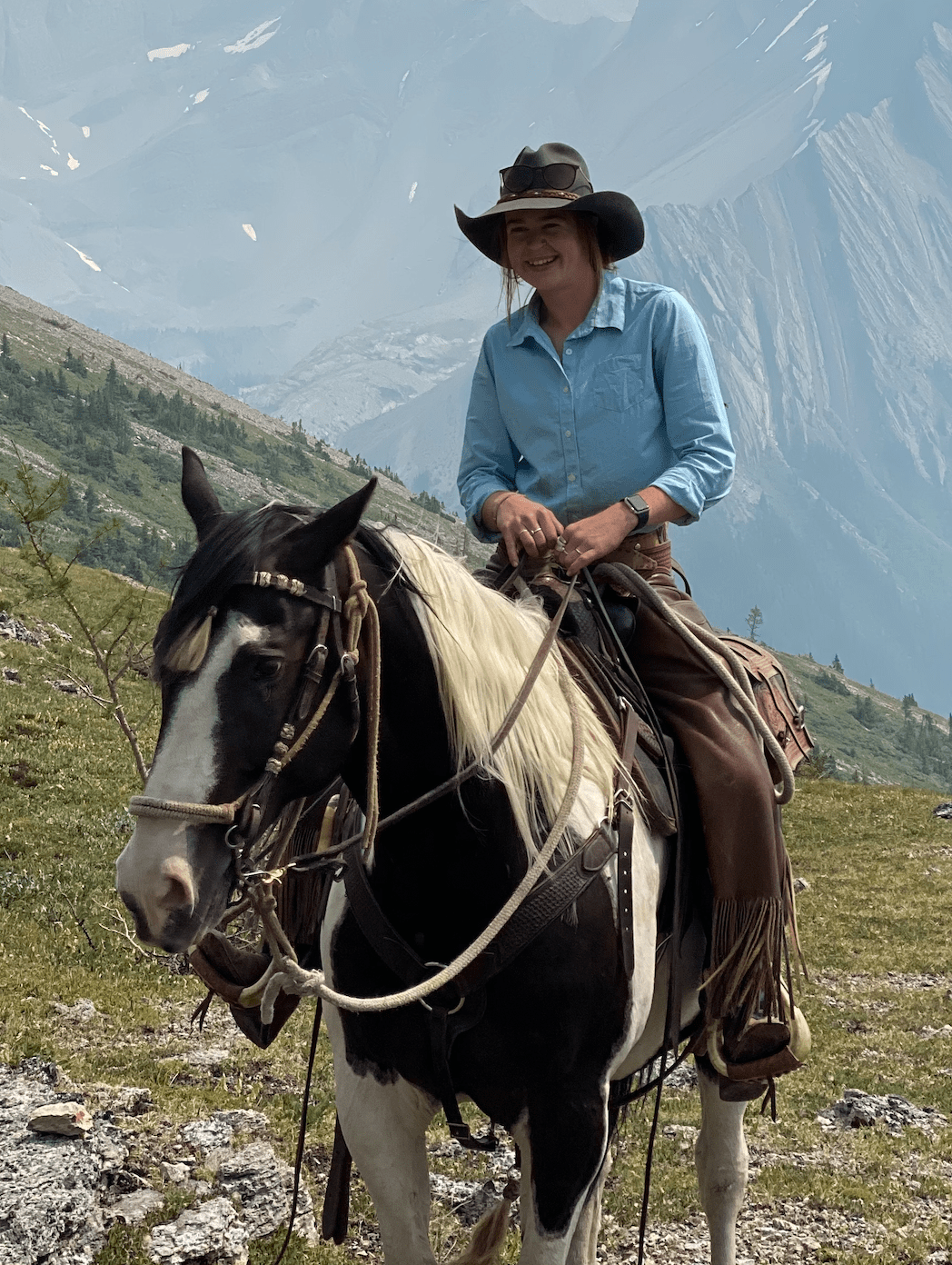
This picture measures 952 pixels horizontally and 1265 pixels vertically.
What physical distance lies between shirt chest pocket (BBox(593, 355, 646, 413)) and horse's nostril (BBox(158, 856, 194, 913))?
274 centimetres

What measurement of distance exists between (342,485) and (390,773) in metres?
196

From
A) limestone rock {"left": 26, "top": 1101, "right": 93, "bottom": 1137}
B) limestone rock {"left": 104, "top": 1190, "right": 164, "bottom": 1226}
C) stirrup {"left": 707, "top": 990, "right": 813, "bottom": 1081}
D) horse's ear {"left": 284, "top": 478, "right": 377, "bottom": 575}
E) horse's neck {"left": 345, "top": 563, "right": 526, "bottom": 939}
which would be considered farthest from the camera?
limestone rock {"left": 26, "top": 1101, "right": 93, "bottom": 1137}

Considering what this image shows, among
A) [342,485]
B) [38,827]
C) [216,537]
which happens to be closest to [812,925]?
[38,827]

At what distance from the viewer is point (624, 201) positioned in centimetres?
436

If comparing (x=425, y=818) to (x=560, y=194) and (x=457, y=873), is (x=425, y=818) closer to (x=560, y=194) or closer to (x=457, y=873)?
(x=457, y=873)

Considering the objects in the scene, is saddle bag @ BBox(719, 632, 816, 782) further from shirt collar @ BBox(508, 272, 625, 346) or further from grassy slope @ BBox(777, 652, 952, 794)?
grassy slope @ BBox(777, 652, 952, 794)

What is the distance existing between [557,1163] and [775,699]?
2.43 metres

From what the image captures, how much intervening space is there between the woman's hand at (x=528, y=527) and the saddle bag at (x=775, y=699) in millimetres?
1125

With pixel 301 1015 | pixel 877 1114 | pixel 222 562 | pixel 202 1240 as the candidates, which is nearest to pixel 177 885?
pixel 222 562

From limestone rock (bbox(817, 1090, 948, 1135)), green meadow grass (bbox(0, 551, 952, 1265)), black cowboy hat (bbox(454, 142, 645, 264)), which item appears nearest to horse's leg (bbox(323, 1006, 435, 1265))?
green meadow grass (bbox(0, 551, 952, 1265))

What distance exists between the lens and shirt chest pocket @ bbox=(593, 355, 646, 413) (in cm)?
454

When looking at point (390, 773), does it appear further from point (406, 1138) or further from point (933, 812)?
point (933, 812)

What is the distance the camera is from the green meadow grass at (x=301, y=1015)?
7.15 metres

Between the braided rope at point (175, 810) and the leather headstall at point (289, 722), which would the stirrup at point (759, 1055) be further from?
the braided rope at point (175, 810)
